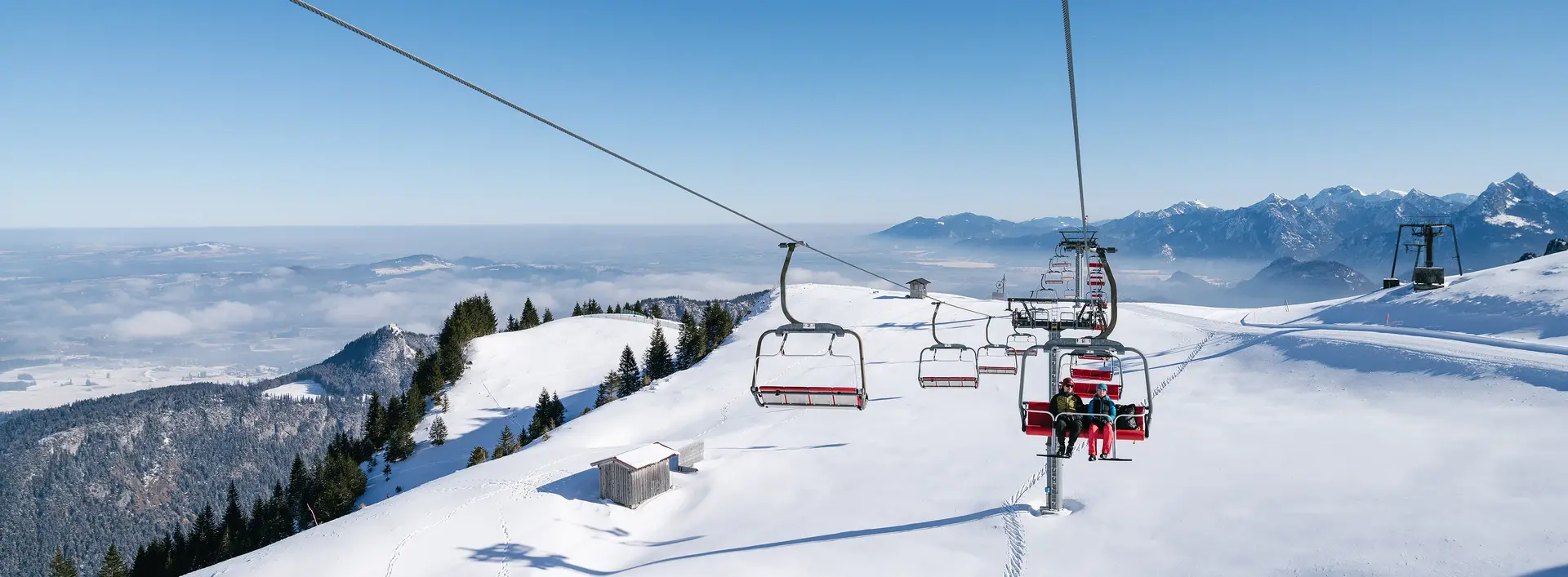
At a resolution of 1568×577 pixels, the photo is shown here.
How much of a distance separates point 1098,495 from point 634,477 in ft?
67.2

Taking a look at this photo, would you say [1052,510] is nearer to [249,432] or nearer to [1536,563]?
[1536,563]

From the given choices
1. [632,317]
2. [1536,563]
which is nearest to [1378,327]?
[1536,563]

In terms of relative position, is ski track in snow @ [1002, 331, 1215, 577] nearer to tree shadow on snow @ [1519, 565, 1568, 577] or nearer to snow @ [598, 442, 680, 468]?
tree shadow on snow @ [1519, 565, 1568, 577]

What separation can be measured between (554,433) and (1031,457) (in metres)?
36.7

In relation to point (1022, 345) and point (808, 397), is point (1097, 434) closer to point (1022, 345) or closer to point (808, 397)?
point (808, 397)

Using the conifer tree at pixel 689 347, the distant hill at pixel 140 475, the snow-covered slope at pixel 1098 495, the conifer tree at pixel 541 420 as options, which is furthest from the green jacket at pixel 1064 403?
the distant hill at pixel 140 475

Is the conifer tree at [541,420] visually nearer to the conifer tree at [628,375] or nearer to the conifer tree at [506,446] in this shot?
the conifer tree at [506,446]

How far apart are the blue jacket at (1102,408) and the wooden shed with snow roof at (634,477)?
2246 centimetres

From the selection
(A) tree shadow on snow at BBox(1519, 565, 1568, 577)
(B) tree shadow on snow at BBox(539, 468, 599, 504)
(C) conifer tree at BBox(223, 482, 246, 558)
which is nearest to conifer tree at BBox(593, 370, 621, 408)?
(C) conifer tree at BBox(223, 482, 246, 558)

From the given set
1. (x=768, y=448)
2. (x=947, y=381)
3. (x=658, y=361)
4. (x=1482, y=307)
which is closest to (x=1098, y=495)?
(x=947, y=381)

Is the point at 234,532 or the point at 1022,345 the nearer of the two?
the point at 1022,345

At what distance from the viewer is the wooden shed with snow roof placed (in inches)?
1211

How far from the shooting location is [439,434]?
2717 inches

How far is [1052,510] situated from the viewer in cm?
2288
